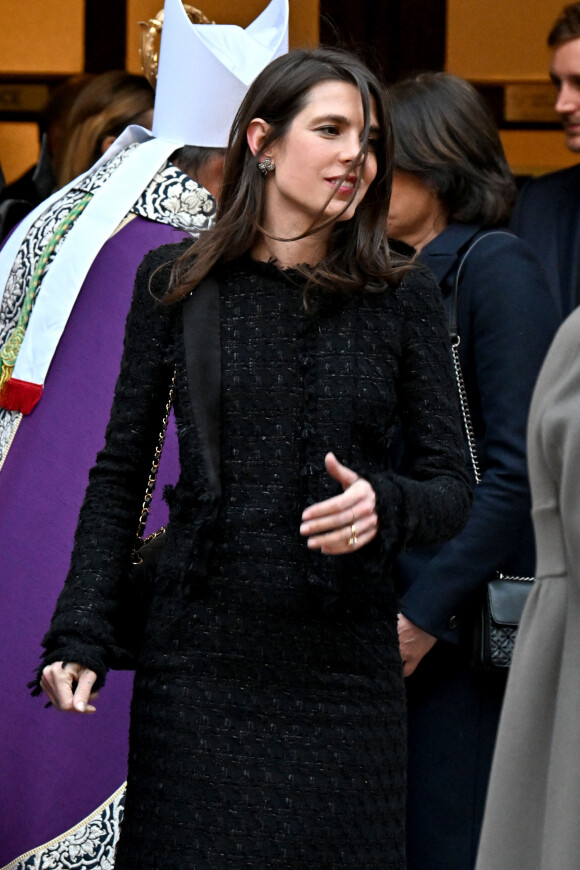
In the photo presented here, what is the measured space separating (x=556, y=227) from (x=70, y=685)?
1.96 metres

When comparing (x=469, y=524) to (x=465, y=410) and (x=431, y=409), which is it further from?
(x=431, y=409)

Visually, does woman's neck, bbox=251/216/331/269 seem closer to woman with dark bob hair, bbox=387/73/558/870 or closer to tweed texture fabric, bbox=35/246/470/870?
tweed texture fabric, bbox=35/246/470/870

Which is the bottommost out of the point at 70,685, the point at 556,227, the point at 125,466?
the point at 70,685

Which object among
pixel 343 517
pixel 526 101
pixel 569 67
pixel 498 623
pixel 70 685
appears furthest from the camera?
pixel 526 101

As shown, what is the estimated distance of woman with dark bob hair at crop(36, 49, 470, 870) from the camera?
2.29 meters

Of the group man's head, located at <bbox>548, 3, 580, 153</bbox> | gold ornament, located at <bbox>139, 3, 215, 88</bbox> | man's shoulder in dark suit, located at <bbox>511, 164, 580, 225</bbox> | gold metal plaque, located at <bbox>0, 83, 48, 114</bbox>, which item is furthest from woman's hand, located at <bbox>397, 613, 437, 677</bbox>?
gold metal plaque, located at <bbox>0, 83, 48, 114</bbox>

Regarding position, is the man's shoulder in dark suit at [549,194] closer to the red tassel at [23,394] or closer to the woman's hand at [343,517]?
the red tassel at [23,394]

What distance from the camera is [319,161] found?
7.98ft

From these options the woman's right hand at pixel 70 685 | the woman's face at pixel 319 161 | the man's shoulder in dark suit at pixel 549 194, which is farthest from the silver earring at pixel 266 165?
the man's shoulder in dark suit at pixel 549 194

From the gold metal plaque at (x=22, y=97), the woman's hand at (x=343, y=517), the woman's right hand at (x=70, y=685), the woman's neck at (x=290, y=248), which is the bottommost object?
the gold metal plaque at (x=22, y=97)

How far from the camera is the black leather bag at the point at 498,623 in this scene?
287 centimetres

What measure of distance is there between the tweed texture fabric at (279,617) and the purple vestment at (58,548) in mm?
643

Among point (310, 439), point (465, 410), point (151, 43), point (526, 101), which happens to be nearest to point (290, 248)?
point (310, 439)

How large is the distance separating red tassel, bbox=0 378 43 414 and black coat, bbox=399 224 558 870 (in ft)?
2.50
